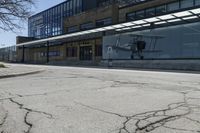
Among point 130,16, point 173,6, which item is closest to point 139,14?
point 130,16

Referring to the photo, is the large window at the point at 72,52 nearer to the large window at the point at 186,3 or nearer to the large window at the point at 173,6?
the large window at the point at 173,6

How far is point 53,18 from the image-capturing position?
245ft

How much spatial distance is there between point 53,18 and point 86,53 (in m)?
24.1

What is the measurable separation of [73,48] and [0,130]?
52.8 meters

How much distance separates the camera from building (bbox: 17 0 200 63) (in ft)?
101

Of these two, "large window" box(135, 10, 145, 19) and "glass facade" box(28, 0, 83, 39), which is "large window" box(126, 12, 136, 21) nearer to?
"large window" box(135, 10, 145, 19)

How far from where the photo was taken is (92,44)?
51438 millimetres

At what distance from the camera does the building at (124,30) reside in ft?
101

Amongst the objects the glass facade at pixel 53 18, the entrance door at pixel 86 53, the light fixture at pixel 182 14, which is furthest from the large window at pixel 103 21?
the light fixture at pixel 182 14

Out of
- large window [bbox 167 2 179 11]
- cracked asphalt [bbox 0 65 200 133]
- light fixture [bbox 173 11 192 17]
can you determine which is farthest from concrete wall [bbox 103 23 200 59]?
cracked asphalt [bbox 0 65 200 133]

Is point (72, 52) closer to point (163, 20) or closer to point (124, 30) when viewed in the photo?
point (124, 30)

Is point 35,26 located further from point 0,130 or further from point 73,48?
point 0,130

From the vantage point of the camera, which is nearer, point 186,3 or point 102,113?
point 102,113

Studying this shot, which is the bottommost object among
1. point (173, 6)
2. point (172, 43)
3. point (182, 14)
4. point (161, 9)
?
point (172, 43)
